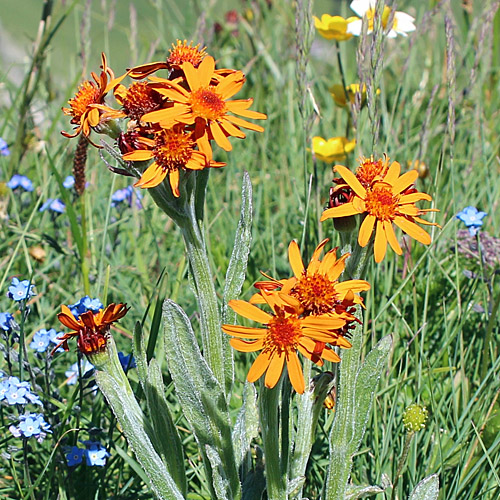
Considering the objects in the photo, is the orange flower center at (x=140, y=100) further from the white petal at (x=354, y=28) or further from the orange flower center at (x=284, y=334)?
the white petal at (x=354, y=28)

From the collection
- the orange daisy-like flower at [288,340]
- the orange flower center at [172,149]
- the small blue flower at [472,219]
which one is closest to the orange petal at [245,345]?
the orange daisy-like flower at [288,340]

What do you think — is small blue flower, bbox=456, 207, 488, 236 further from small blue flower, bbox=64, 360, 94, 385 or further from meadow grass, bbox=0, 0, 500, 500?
small blue flower, bbox=64, 360, 94, 385

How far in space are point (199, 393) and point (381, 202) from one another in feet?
1.54

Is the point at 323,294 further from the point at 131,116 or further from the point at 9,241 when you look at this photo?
the point at 9,241

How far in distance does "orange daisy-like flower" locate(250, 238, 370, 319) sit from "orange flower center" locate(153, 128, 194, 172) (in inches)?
9.1

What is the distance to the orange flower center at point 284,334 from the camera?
38.0 inches

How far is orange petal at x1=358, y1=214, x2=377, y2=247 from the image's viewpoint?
1064 mm

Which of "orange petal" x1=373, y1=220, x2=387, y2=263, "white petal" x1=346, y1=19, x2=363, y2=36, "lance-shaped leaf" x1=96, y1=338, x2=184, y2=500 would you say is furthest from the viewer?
"white petal" x1=346, y1=19, x2=363, y2=36

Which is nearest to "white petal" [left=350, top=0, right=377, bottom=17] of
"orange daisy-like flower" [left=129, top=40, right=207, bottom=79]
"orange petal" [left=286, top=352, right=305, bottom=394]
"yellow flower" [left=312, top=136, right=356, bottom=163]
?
"yellow flower" [left=312, top=136, right=356, bottom=163]

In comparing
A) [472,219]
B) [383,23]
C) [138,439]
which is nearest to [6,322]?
[138,439]

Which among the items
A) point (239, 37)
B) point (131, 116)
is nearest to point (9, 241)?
point (131, 116)

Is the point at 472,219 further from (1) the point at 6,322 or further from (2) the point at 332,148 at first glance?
(1) the point at 6,322

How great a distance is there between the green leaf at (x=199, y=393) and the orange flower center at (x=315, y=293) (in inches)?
9.2

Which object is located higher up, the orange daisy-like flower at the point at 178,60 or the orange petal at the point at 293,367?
the orange daisy-like flower at the point at 178,60
